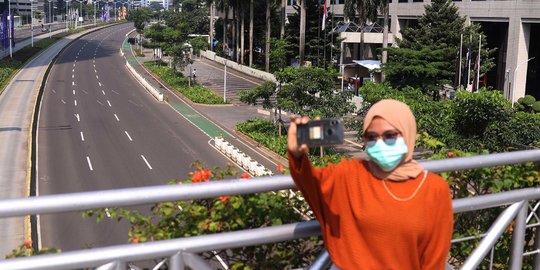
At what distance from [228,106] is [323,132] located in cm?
4993

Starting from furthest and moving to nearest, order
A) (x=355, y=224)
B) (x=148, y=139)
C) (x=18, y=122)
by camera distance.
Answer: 1. (x=18, y=122)
2. (x=148, y=139)
3. (x=355, y=224)

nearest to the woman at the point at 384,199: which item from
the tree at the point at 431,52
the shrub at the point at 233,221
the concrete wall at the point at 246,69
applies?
the shrub at the point at 233,221

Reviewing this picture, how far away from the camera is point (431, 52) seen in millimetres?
43812

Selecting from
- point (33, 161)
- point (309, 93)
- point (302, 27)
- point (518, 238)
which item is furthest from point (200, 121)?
point (518, 238)

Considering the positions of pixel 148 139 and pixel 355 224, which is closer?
pixel 355 224

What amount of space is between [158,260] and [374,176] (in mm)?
1244

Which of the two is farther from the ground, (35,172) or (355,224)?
(355,224)

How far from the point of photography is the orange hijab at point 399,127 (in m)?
3.31

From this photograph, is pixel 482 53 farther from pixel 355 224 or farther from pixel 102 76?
pixel 355 224

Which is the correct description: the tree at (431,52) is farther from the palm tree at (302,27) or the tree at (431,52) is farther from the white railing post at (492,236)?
the white railing post at (492,236)

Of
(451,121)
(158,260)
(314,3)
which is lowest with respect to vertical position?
(451,121)

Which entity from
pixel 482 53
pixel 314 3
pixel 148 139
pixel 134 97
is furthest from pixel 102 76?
pixel 482 53

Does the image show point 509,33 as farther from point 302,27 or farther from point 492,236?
point 492,236

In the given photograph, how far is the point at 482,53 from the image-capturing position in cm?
4816
